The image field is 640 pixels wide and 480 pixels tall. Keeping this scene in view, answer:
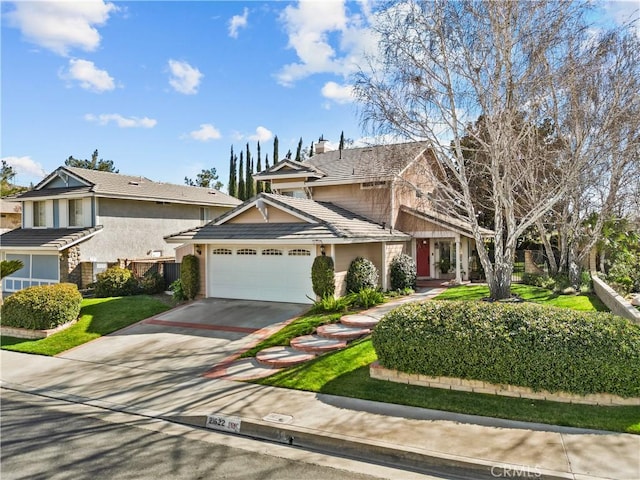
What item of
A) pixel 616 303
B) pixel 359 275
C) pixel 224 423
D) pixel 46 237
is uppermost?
pixel 46 237

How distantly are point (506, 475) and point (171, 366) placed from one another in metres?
8.11

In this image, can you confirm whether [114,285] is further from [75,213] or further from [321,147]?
[321,147]

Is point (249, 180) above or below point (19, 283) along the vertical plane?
above

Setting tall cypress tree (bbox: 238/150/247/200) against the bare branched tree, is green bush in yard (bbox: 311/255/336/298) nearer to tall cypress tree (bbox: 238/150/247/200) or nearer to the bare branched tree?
the bare branched tree

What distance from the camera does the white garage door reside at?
633 inches

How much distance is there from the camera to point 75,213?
79.5 feet

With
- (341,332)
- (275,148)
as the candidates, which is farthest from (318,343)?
(275,148)

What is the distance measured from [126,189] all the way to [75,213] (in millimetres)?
3074

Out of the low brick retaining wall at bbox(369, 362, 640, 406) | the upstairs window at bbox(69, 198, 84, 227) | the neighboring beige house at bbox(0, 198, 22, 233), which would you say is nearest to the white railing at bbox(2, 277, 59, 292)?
the upstairs window at bbox(69, 198, 84, 227)

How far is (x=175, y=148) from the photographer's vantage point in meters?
26.5

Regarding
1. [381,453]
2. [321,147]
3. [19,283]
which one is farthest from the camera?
[321,147]

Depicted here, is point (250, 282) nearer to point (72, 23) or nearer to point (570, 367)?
point (72, 23)

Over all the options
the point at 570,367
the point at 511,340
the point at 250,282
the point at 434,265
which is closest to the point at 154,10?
the point at 250,282

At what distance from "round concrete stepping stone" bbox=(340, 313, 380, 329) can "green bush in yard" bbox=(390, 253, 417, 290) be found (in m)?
5.95
